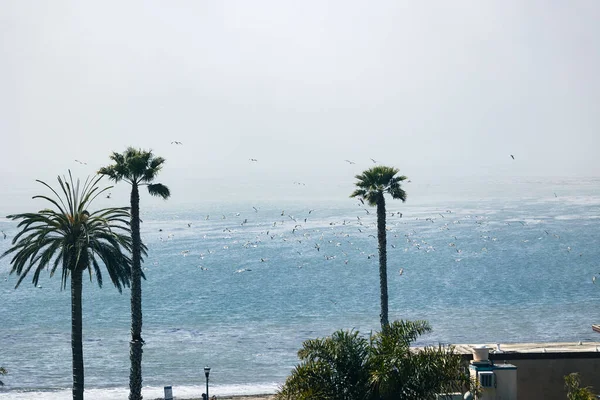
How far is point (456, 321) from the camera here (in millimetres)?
100500

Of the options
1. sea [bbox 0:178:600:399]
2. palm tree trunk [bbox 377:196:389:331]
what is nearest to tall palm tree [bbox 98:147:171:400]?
palm tree trunk [bbox 377:196:389:331]

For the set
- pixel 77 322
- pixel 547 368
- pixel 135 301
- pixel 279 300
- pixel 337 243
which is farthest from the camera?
pixel 337 243

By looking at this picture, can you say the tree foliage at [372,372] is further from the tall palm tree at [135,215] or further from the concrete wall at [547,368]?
the tall palm tree at [135,215]

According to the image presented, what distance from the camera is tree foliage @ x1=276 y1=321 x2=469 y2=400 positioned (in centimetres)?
2297

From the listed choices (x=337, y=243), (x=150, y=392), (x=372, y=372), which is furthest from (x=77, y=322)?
(x=337, y=243)

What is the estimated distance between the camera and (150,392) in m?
65.0

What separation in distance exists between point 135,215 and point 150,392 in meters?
32.4

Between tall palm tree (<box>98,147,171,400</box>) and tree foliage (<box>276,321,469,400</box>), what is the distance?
14.1m

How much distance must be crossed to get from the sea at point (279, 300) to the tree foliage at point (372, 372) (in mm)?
40960

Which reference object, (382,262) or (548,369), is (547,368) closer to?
(548,369)

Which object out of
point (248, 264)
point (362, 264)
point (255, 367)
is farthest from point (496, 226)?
point (255, 367)

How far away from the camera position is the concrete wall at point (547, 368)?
33.3m

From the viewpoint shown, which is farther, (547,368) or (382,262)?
(382,262)

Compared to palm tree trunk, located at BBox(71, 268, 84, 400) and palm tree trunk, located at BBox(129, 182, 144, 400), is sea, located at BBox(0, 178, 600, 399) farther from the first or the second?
palm tree trunk, located at BBox(71, 268, 84, 400)
